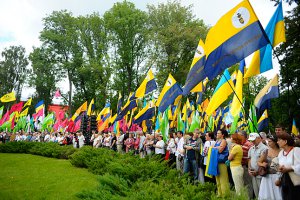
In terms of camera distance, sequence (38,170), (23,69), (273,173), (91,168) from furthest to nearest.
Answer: (23,69), (38,170), (91,168), (273,173)

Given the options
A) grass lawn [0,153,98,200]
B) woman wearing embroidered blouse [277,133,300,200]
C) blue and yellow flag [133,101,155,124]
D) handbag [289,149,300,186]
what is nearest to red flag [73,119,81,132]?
grass lawn [0,153,98,200]

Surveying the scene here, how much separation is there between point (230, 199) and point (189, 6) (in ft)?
123

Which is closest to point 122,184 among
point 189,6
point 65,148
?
point 65,148

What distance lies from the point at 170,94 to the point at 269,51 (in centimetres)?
498

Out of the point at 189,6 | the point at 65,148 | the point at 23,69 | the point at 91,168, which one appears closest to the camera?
the point at 91,168

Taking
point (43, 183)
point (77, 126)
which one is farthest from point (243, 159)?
point (77, 126)

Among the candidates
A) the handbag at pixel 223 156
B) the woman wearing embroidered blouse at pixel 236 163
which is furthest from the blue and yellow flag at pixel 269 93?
Answer: the woman wearing embroidered blouse at pixel 236 163

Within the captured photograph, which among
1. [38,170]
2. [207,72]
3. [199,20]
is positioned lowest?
[38,170]

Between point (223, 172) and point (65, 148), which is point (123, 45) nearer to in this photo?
point (65, 148)

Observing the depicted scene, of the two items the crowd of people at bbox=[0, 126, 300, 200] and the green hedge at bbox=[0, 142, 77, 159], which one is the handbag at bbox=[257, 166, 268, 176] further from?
the green hedge at bbox=[0, 142, 77, 159]

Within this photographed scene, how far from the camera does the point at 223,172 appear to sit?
7.55 metres

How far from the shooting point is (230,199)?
14.7 ft

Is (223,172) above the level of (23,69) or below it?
below

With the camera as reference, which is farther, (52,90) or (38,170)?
(52,90)
